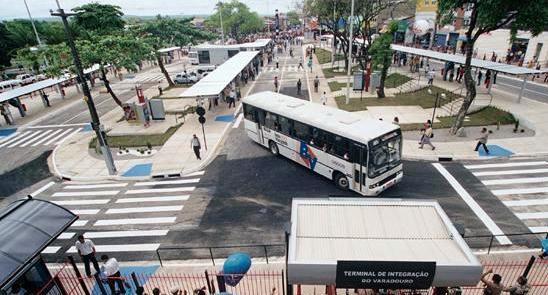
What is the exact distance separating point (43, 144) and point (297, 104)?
818 inches

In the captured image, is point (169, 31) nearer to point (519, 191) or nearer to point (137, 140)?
point (137, 140)

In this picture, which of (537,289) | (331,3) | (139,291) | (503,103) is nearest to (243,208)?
(139,291)

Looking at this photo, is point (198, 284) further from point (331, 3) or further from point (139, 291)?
point (331, 3)

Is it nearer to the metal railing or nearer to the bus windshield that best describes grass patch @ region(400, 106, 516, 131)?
the bus windshield

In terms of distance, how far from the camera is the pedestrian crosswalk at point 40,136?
24605 millimetres

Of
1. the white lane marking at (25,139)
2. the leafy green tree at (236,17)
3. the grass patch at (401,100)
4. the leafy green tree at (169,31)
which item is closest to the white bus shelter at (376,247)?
the grass patch at (401,100)

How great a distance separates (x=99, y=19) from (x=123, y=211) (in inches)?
919

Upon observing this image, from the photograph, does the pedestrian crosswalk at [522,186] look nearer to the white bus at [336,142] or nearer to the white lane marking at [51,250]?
the white bus at [336,142]

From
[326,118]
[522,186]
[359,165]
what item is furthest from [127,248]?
[522,186]

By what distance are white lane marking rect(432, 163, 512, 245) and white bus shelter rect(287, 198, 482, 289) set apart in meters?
5.21

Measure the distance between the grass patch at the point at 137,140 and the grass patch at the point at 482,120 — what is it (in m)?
17.5

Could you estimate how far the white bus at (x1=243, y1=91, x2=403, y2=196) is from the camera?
1314 cm

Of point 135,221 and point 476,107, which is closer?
point 135,221

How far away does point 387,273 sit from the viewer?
6.19m
